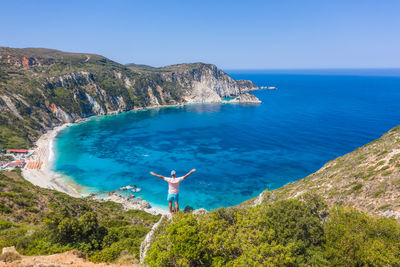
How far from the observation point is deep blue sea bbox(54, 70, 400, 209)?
58844 mm

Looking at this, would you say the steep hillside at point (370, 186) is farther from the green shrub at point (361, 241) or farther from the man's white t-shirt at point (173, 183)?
the man's white t-shirt at point (173, 183)

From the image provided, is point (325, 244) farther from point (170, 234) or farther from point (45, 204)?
point (45, 204)

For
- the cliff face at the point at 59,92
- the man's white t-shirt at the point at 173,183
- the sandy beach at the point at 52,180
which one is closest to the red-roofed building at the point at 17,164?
the sandy beach at the point at 52,180

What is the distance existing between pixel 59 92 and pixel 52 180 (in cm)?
8891

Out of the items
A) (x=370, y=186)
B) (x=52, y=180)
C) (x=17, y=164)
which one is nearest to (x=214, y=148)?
(x=52, y=180)

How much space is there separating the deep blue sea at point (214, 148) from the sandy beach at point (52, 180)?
2.76 metres

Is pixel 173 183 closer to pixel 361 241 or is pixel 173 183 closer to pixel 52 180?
pixel 361 241

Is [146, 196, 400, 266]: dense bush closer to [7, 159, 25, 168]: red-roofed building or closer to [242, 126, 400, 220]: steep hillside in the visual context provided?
[242, 126, 400, 220]: steep hillside

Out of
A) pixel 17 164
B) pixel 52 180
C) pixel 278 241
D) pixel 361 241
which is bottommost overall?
pixel 52 180

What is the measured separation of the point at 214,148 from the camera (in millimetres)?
86125

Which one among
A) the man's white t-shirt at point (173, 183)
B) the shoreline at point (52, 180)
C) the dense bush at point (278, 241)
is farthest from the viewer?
the shoreline at point (52, 180)

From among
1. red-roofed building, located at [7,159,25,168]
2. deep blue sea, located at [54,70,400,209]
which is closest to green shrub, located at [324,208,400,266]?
deep blue sea, located at [54,70,400,209]

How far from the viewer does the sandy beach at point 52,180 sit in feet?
161

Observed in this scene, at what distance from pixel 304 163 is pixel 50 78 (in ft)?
468
